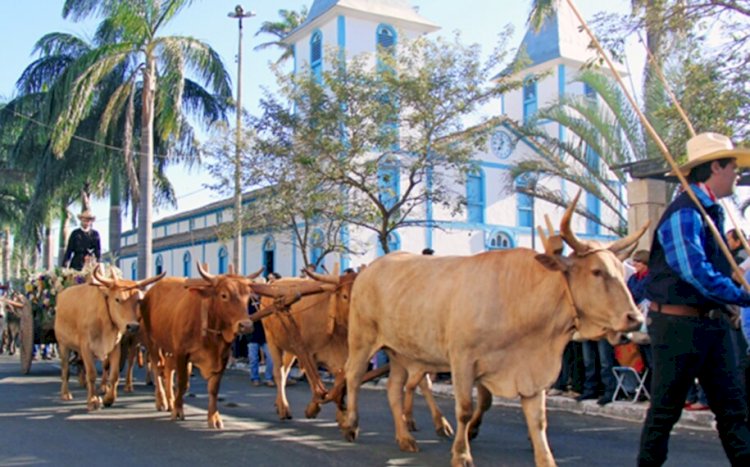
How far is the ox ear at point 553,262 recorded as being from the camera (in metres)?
6.18

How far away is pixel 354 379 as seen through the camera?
814 cm

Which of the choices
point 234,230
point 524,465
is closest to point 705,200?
point 524,465

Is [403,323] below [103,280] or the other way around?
below

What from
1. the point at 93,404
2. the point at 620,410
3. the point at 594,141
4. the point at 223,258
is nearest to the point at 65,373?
the point at 93,404

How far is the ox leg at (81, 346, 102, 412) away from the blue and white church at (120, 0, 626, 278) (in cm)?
1706

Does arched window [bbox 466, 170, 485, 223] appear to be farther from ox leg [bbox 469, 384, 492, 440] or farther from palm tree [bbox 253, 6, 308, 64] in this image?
ox leg [bbox 469, 384, 492, 440]

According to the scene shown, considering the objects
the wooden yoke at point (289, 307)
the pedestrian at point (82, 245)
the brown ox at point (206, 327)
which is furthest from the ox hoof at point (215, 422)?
the pedestrian at point (82, 245)

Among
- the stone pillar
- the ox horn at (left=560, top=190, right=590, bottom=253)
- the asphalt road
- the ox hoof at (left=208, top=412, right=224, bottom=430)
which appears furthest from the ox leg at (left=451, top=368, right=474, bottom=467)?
the stone pillar

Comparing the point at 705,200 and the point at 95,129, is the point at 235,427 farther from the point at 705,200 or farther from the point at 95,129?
the point at 95,129

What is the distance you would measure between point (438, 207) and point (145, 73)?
13022 millimetres

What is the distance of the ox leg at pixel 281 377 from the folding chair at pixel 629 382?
4.15 meters

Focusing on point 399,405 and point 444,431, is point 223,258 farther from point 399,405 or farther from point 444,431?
point 399,405

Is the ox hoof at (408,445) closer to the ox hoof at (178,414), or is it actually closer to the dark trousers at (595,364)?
the ox hoof at (178,414)

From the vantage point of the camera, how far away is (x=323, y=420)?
9734 mm
